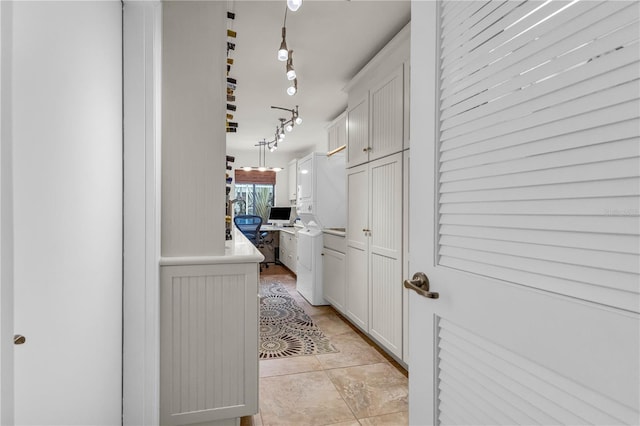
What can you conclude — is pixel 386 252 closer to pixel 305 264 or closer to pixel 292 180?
pixel 305 264

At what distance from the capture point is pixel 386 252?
264 centimetres

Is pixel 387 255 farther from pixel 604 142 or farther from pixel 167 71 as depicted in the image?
pixel 604 142

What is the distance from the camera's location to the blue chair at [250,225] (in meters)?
5.81

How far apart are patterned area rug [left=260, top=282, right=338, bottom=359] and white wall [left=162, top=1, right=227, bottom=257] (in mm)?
1443

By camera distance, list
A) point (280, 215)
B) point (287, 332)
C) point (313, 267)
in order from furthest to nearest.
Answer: point (280, 215) → point (313, 267) → point (287, 332)

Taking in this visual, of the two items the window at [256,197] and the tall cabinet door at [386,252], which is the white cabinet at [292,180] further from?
the tall cabinet door at [386,252]

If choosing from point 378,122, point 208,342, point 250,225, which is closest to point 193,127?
point 208,342

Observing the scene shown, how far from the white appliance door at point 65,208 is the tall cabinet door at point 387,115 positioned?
1.83m

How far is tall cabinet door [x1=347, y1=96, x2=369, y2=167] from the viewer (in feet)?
9.90

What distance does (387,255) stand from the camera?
262 centimetres

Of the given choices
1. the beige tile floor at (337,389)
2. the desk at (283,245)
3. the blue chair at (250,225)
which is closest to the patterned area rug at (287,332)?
the beige tile floor at (337,389)

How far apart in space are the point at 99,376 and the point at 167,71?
1.34 metres

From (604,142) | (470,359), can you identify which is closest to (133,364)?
(470,359)

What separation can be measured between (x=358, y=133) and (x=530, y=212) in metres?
2.70
